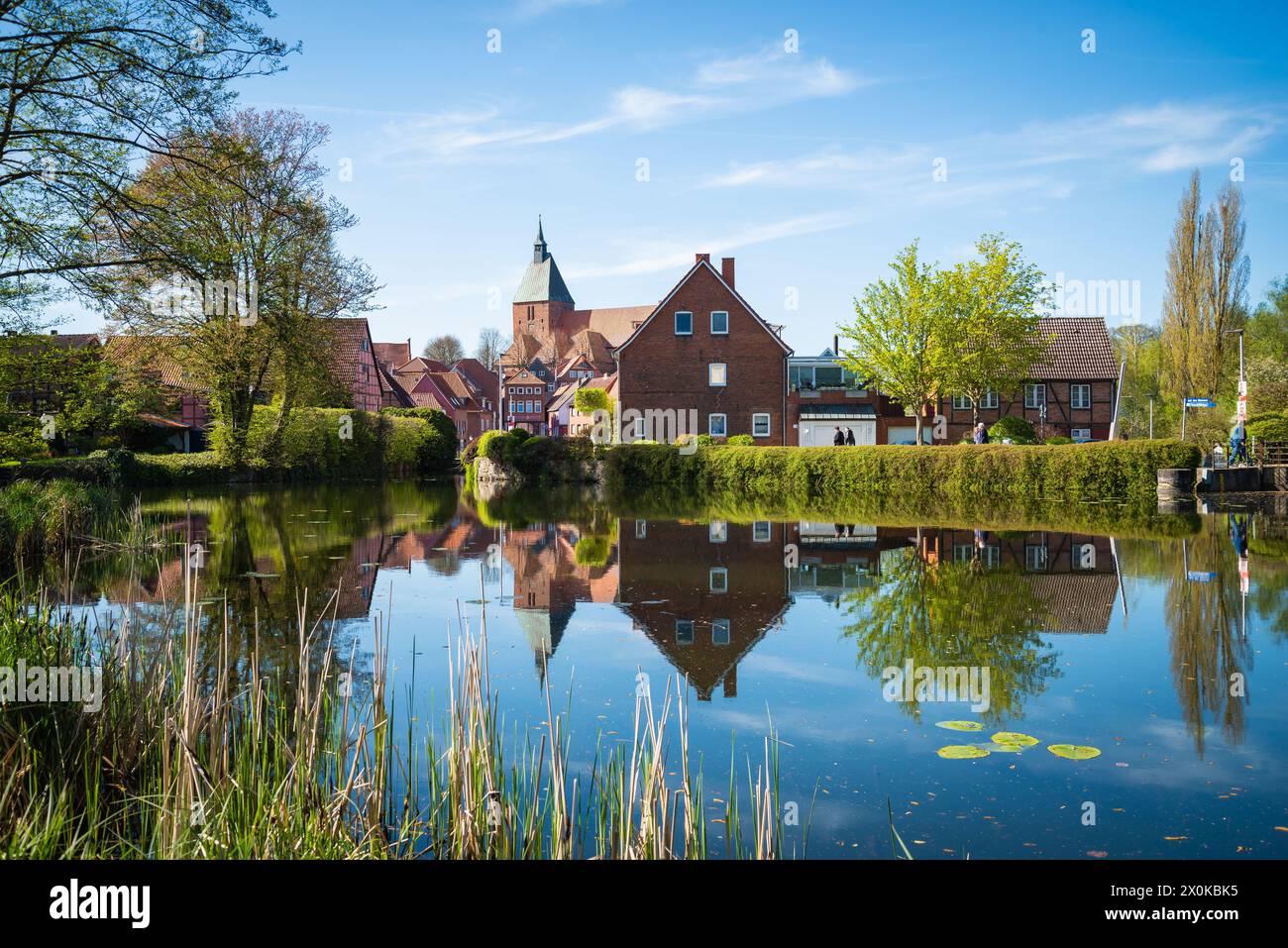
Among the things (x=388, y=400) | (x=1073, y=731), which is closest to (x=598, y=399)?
(x=388, y=400)

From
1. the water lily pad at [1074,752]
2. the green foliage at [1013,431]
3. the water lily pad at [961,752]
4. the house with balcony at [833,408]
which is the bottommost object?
the water lily pad at [1074,752]

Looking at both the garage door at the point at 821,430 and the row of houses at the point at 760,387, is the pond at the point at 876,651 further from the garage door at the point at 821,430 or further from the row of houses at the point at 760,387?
the garage door at the point at 821,430

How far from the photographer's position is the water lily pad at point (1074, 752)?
256 inches

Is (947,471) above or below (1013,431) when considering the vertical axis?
below

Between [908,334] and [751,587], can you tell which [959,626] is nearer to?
[751,587]

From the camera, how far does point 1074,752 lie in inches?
259

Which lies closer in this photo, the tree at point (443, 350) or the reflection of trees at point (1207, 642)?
the reflection of trees at point (1207, 642)

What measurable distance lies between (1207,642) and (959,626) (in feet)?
7.41

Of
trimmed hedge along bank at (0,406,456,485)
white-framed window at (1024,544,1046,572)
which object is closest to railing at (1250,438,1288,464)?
white-framed window at (1024,544,1046,572)

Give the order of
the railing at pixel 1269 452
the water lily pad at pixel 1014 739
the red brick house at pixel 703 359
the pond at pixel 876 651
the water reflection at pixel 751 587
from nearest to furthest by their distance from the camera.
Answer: the pond at pixel 876 651
the water lily pad at pixel 1014 739
the water reflection at pixel 751 587
the railing at pixel 1269 452
the red brick house at pixel 703 359

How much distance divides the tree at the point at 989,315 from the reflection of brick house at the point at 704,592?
2684 centimetres

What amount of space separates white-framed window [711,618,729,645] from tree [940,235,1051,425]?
121ft

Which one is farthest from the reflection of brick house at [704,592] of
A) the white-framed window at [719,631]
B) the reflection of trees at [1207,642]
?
the reflection of trees at [1207,642]

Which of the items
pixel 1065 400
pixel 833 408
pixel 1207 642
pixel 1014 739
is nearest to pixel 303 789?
pixel 1014 739
